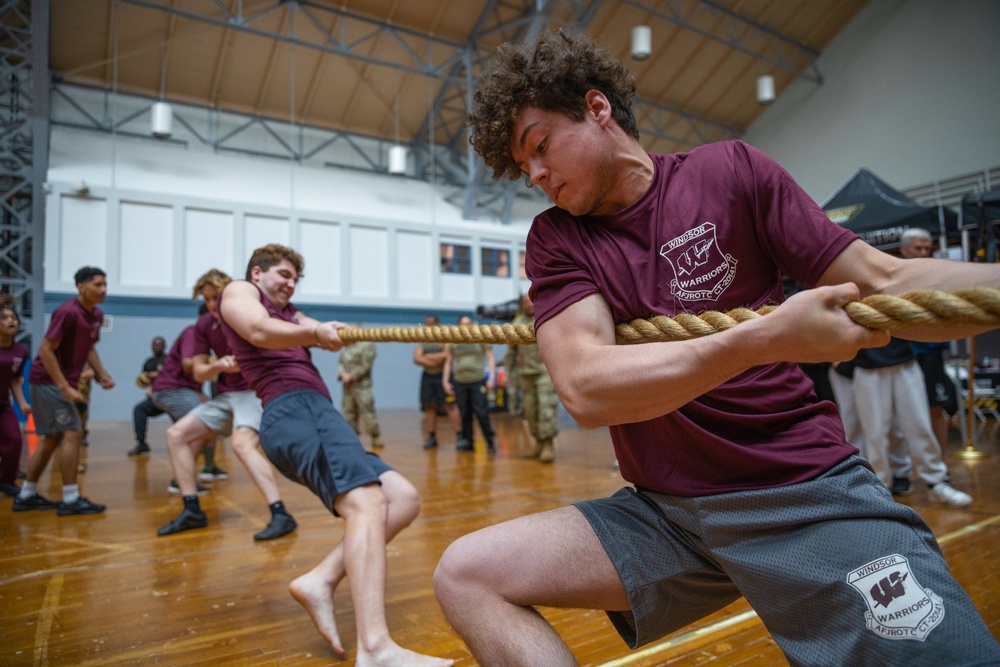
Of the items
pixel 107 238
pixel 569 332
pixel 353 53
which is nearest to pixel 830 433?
pixel 569 332

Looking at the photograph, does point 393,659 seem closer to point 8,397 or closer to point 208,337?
point 208,337

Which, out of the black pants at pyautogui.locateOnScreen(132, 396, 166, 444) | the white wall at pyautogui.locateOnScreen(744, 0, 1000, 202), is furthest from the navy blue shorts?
the white wall at pyautogui.locateOnScreen(744, 0, 1000, 202)

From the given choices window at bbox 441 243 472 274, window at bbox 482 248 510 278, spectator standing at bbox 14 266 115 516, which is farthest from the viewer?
window at bbox 482 248 510 278

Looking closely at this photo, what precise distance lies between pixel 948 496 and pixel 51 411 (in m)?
5.38

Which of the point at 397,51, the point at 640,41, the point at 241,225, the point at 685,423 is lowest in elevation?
the point at 685,423

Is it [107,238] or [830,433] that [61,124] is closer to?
[107,238]

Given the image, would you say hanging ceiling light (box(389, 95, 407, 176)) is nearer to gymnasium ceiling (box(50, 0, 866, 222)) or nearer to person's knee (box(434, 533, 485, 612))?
gymnasium ceiling (box(50, 0, 866, 222))

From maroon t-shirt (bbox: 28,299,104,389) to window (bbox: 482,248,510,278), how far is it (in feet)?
40.9

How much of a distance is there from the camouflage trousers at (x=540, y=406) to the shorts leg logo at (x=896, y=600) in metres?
4.90

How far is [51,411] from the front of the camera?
4.12 meters

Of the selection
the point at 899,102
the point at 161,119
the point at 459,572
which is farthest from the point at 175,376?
the point at 899,102

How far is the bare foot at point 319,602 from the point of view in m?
1.98

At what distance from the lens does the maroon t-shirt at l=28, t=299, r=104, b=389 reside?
4.11 metres

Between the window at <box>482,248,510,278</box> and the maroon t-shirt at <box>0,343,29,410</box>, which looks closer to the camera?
the maroon t-shirt at <box>0,343,29,410</box>
